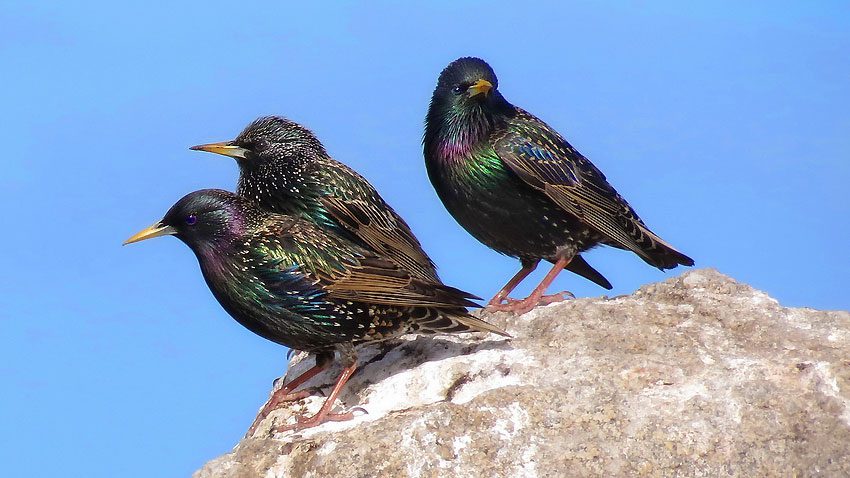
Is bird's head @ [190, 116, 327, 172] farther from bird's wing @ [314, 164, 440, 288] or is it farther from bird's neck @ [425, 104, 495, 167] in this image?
bird's neck @ [425, 104, 495, 167]

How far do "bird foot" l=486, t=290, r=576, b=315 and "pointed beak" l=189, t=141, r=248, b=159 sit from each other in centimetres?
177

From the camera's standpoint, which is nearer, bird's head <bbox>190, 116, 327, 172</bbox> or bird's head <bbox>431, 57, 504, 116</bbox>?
bird's head <bbox>190, 116, 327, 172</bbox>

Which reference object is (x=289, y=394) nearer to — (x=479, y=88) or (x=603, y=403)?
(x=603, y=403)

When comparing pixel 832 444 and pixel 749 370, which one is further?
pixel 749 370

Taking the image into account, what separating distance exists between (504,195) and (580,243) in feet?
2.24

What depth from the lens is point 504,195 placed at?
7.39 meters

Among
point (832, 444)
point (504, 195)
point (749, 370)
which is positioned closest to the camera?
point (832, 444)

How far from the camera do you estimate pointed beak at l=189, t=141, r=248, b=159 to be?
704cm

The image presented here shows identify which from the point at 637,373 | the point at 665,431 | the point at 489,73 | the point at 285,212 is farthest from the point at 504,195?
the point at 665,431

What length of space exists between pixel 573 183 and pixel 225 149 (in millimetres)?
2278

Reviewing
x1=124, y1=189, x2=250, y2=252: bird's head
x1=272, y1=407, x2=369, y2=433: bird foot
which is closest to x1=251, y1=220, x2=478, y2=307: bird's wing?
x1=124, y1=189, x2=250, y2=252: bird's head

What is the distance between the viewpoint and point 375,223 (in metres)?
7.02

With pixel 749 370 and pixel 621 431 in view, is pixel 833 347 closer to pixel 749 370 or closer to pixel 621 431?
pixel 749 370

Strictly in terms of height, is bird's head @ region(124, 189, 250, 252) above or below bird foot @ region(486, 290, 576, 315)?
below
